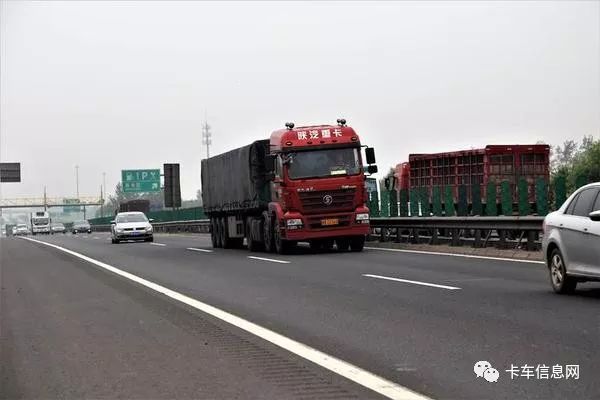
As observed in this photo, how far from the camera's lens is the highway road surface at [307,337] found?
6469 millimetres

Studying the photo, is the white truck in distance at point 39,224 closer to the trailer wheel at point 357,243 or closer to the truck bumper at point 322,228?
the trailer wheel at point 357,243

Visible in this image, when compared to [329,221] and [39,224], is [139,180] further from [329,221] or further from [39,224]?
[329,221]

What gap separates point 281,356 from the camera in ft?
25.2

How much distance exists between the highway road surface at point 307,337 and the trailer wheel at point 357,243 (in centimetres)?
730

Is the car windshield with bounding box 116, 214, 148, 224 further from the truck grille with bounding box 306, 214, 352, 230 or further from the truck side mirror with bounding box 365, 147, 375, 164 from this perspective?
the truck side mirror with bounding box 365, 147, 375, 164

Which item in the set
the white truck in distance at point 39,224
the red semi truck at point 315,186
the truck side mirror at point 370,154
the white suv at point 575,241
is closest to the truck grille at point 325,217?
the red semi truck at point 315,186

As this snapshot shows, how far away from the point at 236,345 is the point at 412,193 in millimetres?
17500

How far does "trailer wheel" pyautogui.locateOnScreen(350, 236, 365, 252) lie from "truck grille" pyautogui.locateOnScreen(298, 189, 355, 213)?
1.16 metres

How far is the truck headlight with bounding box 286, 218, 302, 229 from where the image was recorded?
22000mm

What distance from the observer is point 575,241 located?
35.7ft

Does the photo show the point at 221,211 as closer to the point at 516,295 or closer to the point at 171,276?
the point at 171,276

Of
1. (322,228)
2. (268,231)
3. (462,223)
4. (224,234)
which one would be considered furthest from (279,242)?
(224,234)

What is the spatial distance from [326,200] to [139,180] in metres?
59.3

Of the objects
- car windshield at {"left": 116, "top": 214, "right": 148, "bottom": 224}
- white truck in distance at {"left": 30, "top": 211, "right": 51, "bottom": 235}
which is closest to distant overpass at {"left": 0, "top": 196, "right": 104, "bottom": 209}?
white truck in distance at {"left": 30, "top": 211, "right": 51, "bottom": 235}
